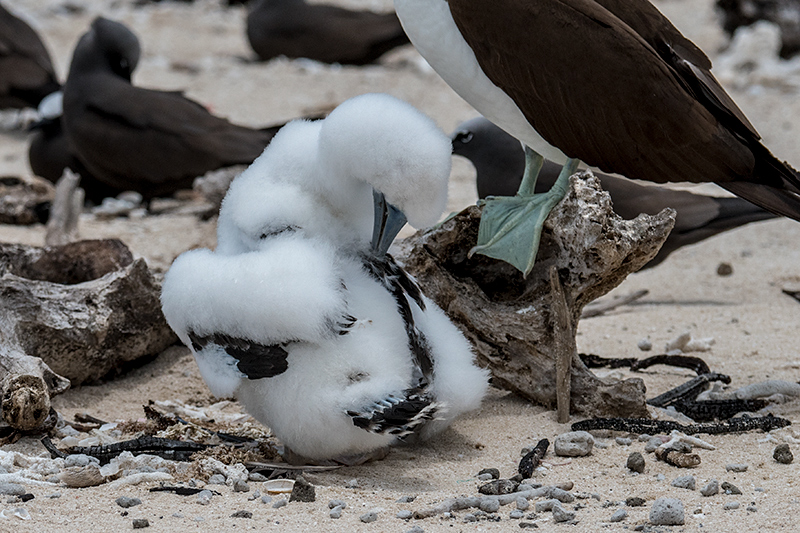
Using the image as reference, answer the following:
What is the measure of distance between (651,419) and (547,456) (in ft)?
1.57

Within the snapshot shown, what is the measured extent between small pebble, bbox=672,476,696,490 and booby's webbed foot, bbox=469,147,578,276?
0.95 m

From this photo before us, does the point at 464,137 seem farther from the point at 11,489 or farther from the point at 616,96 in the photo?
the point at 11,489

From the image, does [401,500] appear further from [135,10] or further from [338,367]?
[135,10]

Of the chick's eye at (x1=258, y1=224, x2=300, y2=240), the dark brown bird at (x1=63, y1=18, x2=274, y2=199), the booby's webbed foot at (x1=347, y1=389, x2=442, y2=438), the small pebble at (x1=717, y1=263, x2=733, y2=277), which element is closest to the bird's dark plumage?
the chick's eye at (x1=258, y1=224, x2=300, y2=240)

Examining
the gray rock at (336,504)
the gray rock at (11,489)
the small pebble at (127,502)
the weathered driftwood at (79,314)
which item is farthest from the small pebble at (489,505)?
the weathered driftwood at (79,314)

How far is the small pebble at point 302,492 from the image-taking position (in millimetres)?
2889

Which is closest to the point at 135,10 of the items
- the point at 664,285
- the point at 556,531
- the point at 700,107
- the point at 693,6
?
the point at 693,6

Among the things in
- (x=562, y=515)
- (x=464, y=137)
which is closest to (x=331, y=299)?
(x=562, y=515)

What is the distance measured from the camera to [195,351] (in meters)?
3.20

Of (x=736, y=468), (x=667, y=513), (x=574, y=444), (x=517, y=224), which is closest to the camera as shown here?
(x=667, y=513)

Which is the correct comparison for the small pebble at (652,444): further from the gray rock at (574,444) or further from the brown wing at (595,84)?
the brown wing at (595,84)

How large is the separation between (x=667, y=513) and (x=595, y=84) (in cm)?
168

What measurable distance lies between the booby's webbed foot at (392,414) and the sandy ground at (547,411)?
20cm

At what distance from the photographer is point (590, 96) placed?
11.9 feet
